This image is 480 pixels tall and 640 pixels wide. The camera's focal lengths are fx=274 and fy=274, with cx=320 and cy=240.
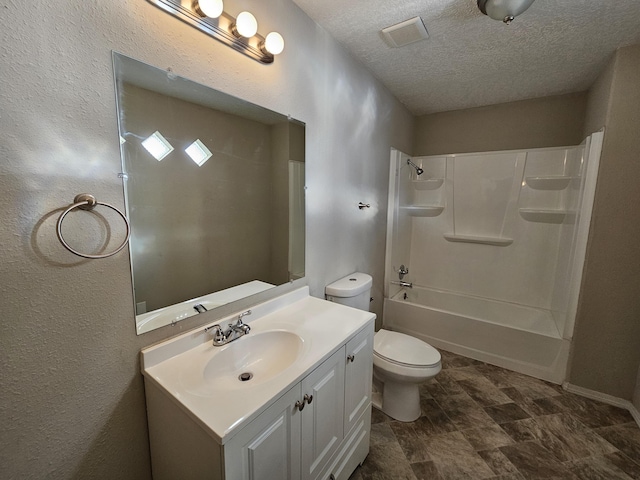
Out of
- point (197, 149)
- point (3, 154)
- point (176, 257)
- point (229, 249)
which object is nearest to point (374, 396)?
point (229, 249)

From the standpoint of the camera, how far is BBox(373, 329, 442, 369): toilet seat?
5.83 ft

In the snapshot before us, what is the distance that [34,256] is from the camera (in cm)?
77

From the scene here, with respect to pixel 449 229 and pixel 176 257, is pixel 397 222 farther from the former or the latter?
pixel 176 257

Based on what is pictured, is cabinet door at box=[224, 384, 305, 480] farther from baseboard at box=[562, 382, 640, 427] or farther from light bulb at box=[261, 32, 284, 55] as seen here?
baseboard at box=[562, 382, 640, 427]

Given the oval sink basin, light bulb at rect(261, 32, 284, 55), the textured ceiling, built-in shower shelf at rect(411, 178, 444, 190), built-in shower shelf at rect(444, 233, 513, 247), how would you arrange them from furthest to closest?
built-in shower shelf at rect(411, 178, 444, 190) → built-in shower shelf at rect(444, 233, 513, 247) → the textured ceiling → light bulb at rect(261, 32, 284, 55) → the oval sink basin

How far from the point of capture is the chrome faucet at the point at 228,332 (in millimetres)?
1165

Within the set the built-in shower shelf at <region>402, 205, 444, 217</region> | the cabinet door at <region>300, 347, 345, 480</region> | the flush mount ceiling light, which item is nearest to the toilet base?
the cabinet door at <region>300, 347, 345, 480</region>

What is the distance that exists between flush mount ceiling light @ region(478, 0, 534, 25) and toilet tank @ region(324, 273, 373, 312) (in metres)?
1.73

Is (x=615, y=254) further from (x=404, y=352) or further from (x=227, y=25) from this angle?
(x=227, y=25)

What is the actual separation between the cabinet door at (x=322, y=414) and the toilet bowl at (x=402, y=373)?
624mm

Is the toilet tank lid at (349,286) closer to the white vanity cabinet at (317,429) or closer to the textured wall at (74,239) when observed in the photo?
the white vanity cabinet at (317,429)

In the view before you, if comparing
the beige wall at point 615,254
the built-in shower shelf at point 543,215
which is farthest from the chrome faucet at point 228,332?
the built-in shower shelf at point 543,215

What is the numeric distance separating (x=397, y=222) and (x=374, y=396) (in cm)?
169

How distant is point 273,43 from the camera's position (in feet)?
4.18
